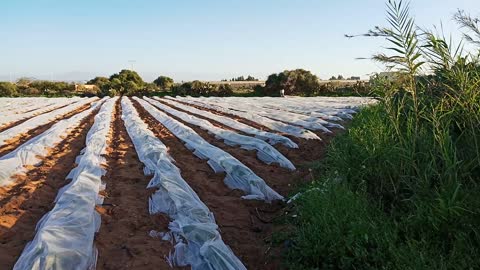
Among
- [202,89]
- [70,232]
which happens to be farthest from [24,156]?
[202,89]

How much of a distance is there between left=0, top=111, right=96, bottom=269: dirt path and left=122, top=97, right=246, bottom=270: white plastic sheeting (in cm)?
115

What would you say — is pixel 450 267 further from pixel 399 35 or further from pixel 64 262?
pixel 64 262

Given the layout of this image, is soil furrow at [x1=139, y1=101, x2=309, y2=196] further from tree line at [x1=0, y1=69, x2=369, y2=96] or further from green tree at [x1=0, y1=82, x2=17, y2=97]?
green tree at [x1=0, y1=82, x2=17, y2=97]

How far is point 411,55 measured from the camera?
309 cm

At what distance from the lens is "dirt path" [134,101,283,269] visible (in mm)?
3543

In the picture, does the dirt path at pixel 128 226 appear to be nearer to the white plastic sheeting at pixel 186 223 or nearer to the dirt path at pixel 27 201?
the white plastic sheeting at pixel 186 223

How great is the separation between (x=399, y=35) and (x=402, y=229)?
1354 millimetres

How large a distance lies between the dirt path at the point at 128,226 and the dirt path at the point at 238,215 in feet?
1.92

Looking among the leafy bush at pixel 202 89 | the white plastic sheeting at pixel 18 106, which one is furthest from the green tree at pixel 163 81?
the white plastic sheeting at pixel 18 106

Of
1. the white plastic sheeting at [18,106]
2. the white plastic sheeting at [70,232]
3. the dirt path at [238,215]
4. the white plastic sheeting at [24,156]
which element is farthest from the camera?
the white plastic sheeting at [18,106]

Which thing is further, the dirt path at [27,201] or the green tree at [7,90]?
the green tree at [7,90]

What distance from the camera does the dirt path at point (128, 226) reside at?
10.9 feet

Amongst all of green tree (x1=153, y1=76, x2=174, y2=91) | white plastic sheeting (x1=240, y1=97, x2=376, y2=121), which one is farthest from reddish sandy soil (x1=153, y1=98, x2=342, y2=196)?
green tree (x1=153, y1=76, x2=174, y2=91)

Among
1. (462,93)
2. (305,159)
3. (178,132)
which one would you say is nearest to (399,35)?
(462,93)
